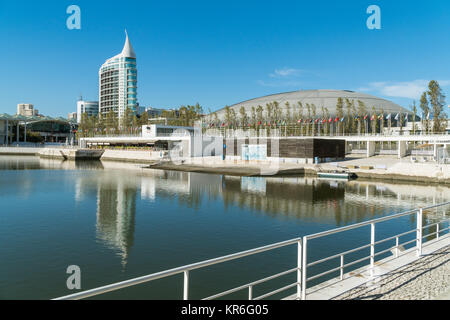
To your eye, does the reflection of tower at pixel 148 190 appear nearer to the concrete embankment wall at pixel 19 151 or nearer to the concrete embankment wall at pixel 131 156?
the concrete embankment wall at pixel 131 156

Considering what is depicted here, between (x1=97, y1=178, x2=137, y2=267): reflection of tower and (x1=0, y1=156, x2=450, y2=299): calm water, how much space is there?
0.22 feet

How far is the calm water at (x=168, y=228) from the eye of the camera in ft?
49.0

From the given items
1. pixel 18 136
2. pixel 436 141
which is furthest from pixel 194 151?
pixel 18 136

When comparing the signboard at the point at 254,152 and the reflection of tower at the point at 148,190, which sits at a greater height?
the signboard at the point at 254,152

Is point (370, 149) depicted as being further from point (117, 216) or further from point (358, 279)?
point (358, 279)

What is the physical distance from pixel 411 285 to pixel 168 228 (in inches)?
689

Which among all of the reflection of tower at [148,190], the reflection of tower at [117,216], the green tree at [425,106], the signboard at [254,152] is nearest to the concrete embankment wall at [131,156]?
the signboard at [254,152]

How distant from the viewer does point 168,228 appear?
2388cm

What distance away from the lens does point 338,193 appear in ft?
137

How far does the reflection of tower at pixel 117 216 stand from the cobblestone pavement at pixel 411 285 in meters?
11.6

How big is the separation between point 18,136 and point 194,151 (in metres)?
116

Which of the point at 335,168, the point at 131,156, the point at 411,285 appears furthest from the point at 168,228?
the point at 131,156

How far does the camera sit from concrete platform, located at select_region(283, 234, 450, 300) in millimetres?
8094

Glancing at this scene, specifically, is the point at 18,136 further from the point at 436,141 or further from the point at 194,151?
the point at 436,141
